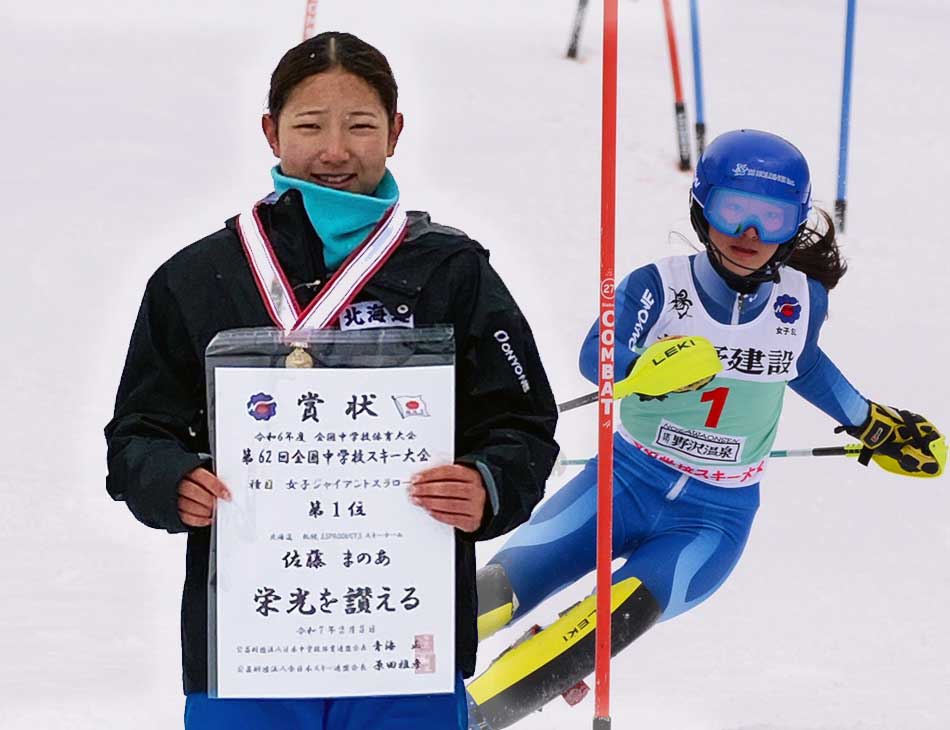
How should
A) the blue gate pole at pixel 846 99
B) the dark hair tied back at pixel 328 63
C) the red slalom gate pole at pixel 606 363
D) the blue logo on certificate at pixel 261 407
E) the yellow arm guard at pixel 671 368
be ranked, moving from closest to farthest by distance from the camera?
the blue logo on certificate at pixel 261 407
the dark hair tied back at pixel 328 63
the red slalom gate pole at pixel 606 363
the yellow arm guard at pixel 671 368
the blue gate pole at pixel 846 99

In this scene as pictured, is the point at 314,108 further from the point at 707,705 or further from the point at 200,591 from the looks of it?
the point at 707,705

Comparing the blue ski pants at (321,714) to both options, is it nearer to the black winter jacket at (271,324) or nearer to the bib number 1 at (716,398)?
the black winter jacket at (271,324)

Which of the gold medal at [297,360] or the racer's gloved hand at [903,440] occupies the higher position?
the gold medal at [297,360]

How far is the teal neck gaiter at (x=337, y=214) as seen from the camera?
2002mm

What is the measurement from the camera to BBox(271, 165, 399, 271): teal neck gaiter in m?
2.00

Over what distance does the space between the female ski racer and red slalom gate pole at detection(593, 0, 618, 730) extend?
46 centimetres

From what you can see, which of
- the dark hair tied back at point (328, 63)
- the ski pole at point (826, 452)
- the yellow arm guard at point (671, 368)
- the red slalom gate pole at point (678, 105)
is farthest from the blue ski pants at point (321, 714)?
the red slalom gate pole at point (678, 105)

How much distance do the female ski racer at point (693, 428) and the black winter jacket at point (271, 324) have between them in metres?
1.49

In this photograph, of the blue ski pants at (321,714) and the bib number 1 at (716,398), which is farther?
the bib number 1 at (716,398)

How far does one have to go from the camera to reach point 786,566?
18.0ft

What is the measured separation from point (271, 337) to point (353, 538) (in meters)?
0.28

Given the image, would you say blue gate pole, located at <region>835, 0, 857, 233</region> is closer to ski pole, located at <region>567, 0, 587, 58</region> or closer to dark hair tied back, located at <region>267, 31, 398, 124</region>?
ski pole, located at <region>567, 0, 587, 58</region>

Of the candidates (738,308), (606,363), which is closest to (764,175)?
(738,308)

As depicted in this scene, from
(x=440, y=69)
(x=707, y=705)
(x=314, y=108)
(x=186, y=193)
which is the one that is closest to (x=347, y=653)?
(x=314, y=108)
